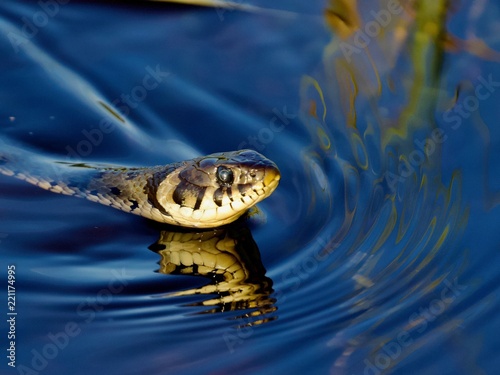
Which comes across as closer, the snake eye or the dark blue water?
the dark blue water

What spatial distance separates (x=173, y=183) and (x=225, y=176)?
404 mm

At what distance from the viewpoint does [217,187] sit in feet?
18.2

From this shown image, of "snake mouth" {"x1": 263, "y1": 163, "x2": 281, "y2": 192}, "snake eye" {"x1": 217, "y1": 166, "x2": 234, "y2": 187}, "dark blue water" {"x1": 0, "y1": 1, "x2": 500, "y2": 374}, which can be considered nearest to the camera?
"dark blue water" {"x1": 0, "y1": 1, "x2": 500, "y2": 374}

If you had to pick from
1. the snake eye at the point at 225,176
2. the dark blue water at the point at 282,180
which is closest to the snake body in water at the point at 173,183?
the snake eye at the point at 225,176

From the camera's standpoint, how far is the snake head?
542 centimetres

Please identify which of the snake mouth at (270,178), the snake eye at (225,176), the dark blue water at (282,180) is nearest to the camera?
the dark blue water at (282,180)

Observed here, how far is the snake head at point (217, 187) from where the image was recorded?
5418 mm

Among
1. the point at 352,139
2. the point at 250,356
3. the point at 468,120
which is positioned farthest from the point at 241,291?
the point at 468,120

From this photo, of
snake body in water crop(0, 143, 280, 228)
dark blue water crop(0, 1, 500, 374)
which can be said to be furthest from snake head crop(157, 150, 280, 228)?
dark blue water crop(0, 1, 500, 374)

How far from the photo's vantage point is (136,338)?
4395 mm

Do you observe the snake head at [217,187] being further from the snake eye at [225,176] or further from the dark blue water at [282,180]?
the dark blue water at [282,180]

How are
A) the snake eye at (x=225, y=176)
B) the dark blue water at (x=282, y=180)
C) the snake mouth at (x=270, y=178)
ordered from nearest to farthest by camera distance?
the dark blue water at (x=282, y=180) → the snake mouth at (x=270, y=178) → the snake eye at (x=225, y=176)

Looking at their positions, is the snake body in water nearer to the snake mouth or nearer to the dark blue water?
the snake mouth

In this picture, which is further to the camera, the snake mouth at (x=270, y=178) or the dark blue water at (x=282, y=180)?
the snake mouth at (x=270, y=178)
